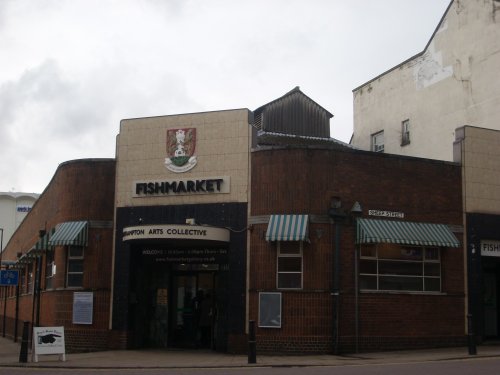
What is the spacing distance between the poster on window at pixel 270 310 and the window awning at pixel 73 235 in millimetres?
6452

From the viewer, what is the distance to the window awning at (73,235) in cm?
2305

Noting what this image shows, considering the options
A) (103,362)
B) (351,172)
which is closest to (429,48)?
(351,172)

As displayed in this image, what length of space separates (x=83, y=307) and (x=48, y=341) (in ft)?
12.3

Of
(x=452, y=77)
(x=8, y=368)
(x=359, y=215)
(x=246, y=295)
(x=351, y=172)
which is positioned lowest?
(x=8, y=368)

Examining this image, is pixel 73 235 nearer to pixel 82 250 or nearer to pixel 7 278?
pixel 82 250

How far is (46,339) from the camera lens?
63.6ft

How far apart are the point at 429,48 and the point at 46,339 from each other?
70.6 feet

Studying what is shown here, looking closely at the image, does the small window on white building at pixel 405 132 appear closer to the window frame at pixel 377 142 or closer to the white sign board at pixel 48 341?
the window frame at pixel 377 142

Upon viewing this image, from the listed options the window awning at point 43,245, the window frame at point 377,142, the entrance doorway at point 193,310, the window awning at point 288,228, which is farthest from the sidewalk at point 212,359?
the window frame at point 377,142

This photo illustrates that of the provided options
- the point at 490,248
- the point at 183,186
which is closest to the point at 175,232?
the point at 183,186

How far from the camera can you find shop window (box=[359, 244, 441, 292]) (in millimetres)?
21703

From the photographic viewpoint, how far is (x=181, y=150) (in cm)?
2278

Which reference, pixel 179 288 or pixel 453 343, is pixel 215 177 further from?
pixel 453 343

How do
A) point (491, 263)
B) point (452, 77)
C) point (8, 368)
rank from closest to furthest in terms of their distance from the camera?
point (8, 368) < point (491, 263) < point (452, 77)
